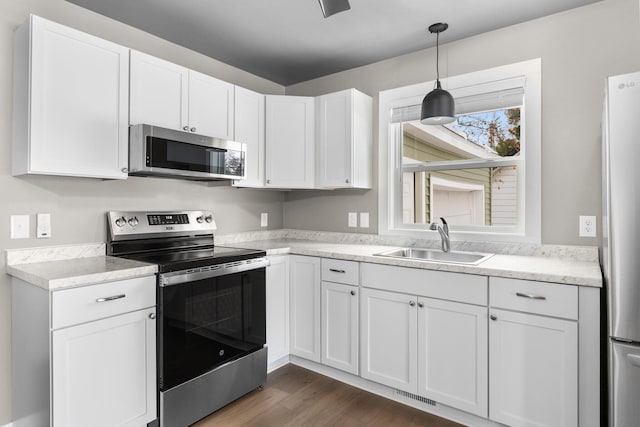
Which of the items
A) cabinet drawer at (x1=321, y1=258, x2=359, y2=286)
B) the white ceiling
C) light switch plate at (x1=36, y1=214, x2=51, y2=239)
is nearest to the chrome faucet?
cabinet drawer at (x1=321, y1=258, x2=359, y2=286)

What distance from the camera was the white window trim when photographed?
7.90 feet

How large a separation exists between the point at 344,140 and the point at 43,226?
2.07 metres

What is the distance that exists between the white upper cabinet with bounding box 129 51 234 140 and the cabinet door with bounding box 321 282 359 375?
4.60 feet

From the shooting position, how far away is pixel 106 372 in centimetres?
176

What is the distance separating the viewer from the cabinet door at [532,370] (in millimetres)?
1748

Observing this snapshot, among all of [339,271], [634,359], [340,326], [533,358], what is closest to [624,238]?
[634,359]

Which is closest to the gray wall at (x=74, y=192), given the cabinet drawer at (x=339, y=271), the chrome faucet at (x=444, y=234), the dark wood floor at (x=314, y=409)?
the cabinet drawer at (x=339, y=271)

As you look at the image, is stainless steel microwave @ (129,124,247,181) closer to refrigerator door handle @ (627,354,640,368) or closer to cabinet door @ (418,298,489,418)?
cabinet door @ (418,298,489,418)

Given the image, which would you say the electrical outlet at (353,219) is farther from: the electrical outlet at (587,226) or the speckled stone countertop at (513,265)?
the electrical outlet at (587,226)

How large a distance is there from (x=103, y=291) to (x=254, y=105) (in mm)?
1823

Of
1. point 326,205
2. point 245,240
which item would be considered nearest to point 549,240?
point 326,205

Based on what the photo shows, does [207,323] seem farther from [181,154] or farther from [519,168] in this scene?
[519,168]

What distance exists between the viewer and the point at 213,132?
2652 mm

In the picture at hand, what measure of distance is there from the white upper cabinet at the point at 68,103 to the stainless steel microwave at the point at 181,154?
0.11m
